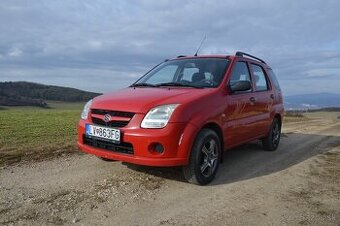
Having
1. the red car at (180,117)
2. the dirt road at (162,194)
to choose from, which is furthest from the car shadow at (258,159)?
the red car at (180,117)

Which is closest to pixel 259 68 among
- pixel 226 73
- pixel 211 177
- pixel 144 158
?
pixel 226 73

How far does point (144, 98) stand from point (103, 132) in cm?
72

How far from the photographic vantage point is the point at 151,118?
17.7ft

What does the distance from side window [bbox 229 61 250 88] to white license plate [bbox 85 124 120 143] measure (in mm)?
2094

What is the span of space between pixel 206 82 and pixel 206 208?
228 cm

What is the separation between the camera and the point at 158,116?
5398 mm

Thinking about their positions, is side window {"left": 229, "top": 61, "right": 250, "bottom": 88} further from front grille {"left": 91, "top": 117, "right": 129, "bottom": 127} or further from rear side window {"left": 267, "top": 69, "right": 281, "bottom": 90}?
front grille {"left": 91, "top": 117, "right": 129, "bottom": 127}

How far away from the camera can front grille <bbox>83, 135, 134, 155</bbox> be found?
18.1 ft

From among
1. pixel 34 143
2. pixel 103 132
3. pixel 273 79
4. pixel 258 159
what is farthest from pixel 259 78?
pixel 34 143

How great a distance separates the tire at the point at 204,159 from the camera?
556cm

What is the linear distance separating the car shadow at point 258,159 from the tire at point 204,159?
0.20 metres

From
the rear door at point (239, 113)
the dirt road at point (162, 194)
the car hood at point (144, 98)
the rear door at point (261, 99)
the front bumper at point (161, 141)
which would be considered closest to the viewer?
the dirt road at point (162, 194)

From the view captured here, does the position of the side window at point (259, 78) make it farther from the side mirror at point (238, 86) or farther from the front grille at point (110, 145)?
the front grille at point (110, 145)

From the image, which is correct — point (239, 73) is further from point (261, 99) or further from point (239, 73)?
point (261, 99)
